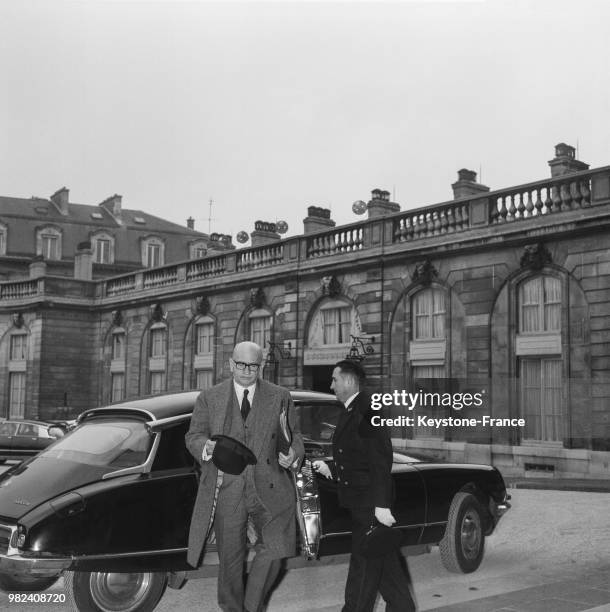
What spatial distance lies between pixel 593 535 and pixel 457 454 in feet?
38.3

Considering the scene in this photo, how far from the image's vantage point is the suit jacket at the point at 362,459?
217 inches

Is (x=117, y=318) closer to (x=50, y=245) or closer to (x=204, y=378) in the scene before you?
(x=204, y=378)

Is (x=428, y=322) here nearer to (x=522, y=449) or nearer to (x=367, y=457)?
(x=522, y=449)

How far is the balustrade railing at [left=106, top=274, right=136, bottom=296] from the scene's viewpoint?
1396 inches

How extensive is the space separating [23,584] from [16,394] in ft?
106

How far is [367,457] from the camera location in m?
5.66

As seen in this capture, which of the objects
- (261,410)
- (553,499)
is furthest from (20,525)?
(553,499)

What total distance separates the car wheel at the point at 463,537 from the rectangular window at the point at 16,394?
31.5m

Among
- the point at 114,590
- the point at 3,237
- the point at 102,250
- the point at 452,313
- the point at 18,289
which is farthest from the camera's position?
the point at 102,250

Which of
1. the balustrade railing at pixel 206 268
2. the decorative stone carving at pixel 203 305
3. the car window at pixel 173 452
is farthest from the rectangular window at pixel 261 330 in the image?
the car window at pixel 173 452

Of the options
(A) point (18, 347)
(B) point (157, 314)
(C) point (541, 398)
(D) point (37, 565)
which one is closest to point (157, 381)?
(B) point (157, 314)

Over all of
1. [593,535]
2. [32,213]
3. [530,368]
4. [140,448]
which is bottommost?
[593,535]

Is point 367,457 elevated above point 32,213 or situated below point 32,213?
below

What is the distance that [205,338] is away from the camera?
3091 centimetres
